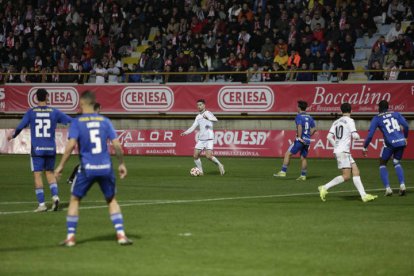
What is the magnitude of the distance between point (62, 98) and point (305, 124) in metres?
17.3

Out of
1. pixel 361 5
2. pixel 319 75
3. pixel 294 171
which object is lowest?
pixel 294 171

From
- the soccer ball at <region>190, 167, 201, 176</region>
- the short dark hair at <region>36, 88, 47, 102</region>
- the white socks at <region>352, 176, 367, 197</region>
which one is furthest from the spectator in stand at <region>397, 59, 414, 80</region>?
the short dark hair at <region>36, 88, 47, 102</region>

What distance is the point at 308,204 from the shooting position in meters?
18.3

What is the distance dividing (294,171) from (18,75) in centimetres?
1833

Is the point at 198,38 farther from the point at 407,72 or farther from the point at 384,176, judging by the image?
the point at 384,176

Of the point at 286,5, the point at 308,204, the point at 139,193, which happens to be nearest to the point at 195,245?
the point at 308,204

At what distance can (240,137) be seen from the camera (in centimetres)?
3525

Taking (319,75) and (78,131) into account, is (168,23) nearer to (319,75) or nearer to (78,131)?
(319,75)

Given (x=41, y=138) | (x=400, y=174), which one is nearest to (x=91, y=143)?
(x=41, y=138)

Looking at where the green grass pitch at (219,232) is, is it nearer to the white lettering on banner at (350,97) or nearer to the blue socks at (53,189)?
the blue socks at (53,189)

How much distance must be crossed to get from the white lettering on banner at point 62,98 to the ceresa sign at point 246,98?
7316mm

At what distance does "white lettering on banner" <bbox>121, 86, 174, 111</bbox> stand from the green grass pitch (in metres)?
14.8

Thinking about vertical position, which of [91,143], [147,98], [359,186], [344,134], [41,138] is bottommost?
[359,186]

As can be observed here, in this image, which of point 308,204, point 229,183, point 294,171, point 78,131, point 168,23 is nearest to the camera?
point 78,131
